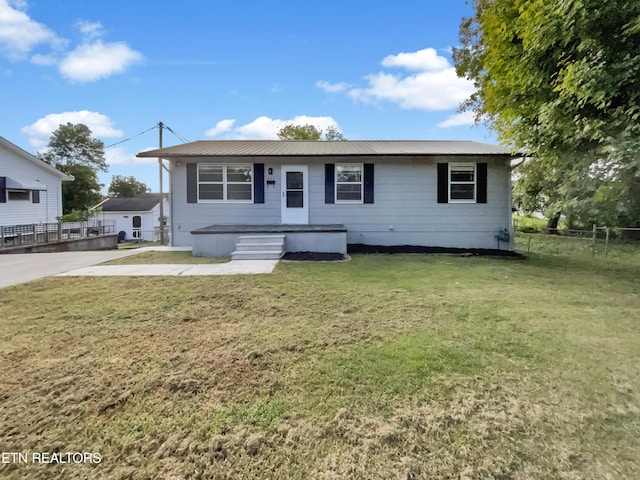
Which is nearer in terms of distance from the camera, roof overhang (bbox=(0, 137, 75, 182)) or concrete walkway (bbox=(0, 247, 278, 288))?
concrete walkway (bbox=(0, 247, 278, 288))

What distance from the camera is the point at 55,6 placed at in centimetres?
1024

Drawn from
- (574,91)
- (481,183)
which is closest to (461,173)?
(481,183)

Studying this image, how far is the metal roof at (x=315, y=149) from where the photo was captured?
963cm

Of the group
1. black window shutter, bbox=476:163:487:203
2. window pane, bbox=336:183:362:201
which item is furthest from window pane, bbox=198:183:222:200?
black window shutter, bbox=476:163:487:203

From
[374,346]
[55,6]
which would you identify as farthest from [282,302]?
[55,6]

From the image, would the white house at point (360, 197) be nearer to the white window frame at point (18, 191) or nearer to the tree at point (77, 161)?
the white window frame at point (18, 191)

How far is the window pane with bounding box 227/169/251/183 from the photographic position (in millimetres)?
10094

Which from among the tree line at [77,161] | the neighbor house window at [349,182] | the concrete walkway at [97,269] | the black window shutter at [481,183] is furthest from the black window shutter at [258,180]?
the tree line at [77,161]

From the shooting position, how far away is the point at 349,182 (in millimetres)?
10141

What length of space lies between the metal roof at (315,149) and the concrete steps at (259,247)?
2536 mm

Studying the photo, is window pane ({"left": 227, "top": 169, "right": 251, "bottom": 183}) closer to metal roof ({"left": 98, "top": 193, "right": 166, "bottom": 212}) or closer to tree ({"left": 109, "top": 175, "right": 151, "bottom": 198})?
metal roof ({"left": 98, "top": 193, "right": 166, "bottom": 212})

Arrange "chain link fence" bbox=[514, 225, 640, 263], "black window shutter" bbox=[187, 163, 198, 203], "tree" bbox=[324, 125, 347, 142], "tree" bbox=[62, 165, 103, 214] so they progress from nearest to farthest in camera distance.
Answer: "black window shutter" bbox=[187, 163, 198, 203] < "chain link fence" bbox=[514, 225, 640, 263] < "tree" bbox=[62, 165, 103, 214] < "tree" bbox=[324, 125, 347, 142]

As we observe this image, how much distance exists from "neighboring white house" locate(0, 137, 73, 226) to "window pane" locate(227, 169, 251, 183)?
1188 cm

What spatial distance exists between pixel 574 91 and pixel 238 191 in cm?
806
